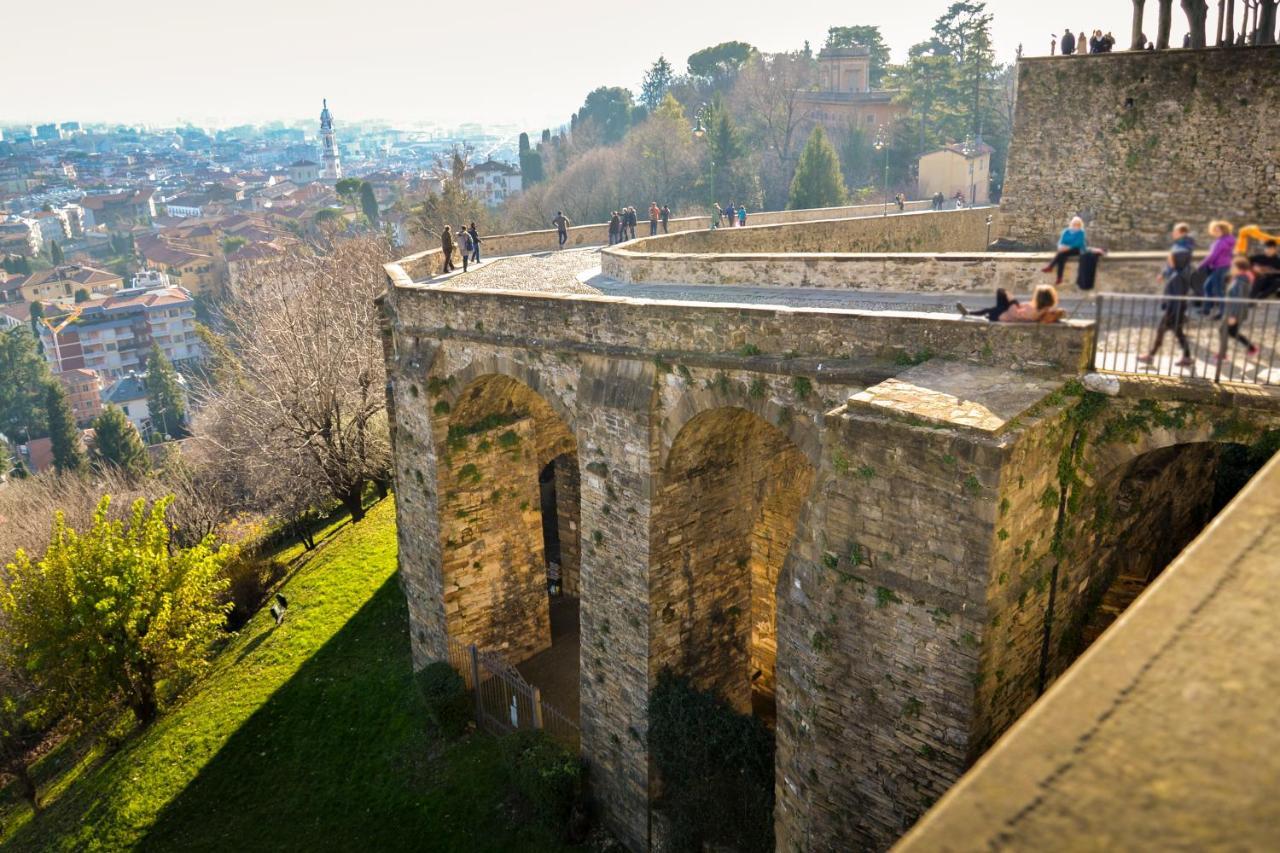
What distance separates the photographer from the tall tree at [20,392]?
231 ft

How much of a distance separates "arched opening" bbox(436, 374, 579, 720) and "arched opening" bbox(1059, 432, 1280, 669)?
31.0ft

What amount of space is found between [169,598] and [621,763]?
10926 millimetres

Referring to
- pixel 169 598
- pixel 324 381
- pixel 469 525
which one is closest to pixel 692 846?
pixel 469 525

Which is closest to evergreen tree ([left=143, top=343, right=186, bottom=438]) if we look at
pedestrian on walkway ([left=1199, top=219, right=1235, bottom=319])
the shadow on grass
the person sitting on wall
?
the shadow on grass

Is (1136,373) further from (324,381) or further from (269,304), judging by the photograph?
(269,304)

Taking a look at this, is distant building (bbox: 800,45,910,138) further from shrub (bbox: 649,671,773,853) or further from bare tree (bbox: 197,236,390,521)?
shrub (bbox: 649,671,773,853)

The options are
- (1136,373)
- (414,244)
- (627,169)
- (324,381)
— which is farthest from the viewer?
(627,169)

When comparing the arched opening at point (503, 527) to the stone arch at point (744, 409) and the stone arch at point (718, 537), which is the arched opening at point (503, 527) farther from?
the stone arch at point (744, 409)

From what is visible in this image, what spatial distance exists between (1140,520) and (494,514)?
1064cm

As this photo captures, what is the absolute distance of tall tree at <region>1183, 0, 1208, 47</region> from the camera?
17438 mm

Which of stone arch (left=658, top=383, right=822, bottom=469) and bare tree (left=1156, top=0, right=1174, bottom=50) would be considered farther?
bare tree (left=1156, top=0, right=1174, bottom=50)

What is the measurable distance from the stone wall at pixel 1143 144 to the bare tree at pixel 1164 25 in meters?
1.22

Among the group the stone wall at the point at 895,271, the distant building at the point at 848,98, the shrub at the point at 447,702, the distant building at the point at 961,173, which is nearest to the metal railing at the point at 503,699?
the shrub at the point at 447,702

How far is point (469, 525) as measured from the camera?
16.6m
